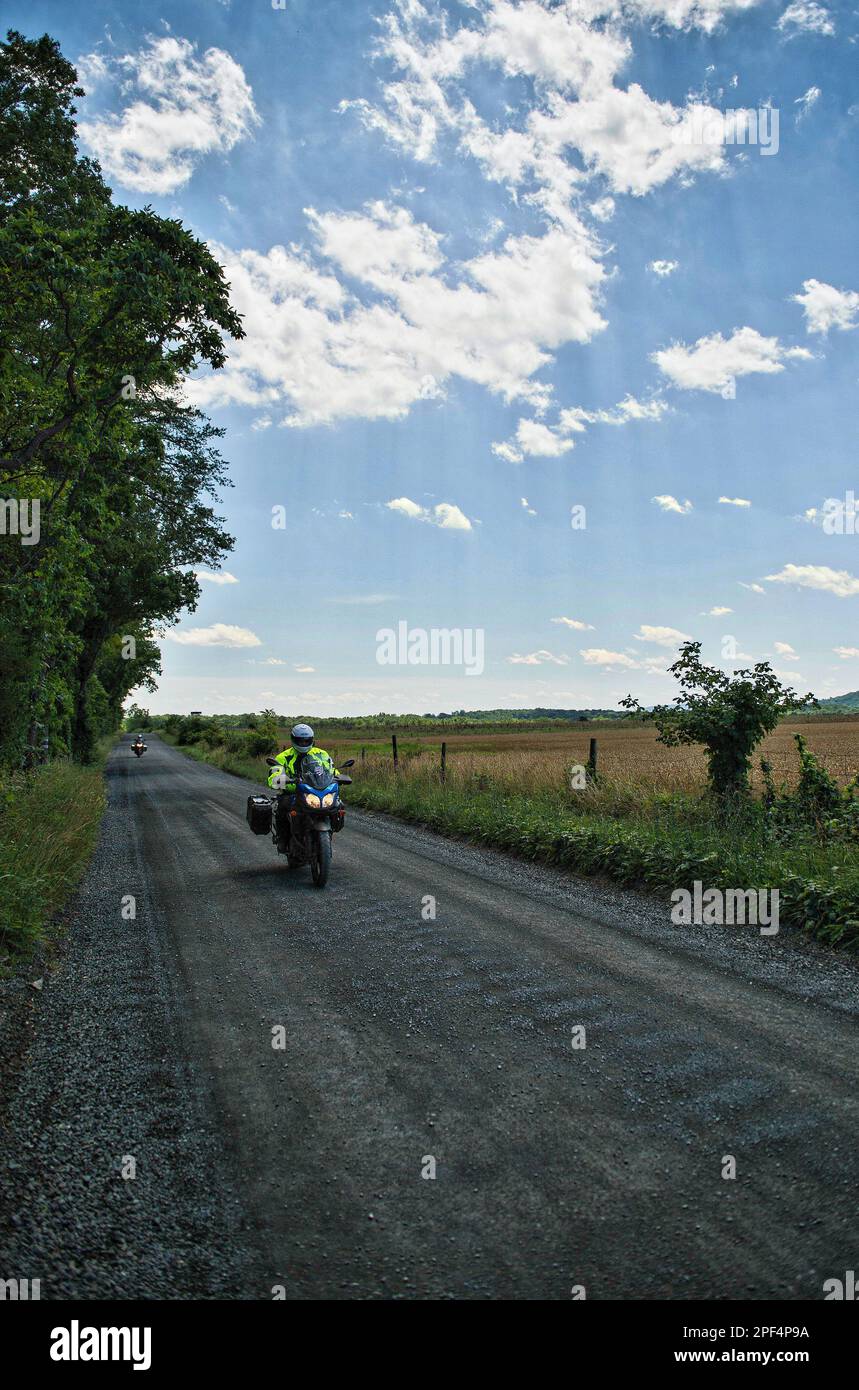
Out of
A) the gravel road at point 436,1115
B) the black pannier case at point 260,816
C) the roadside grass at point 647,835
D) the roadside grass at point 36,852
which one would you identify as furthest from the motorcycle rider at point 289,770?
the roadside grass at point 647,835

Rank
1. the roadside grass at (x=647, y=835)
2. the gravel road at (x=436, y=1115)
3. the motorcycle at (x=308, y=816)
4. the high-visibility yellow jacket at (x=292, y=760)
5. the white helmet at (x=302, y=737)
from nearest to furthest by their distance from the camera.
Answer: the gravel road at (x=436, y=1115), the roadside grass at (x=647, y=835), the motorcycle at (x=308, y=816), the white helmet at (x=302, y=737), the high-visibility yellow jacket at (x=292, y=760)

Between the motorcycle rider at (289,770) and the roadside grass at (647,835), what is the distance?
10.8ft

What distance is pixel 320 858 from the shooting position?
8695mm

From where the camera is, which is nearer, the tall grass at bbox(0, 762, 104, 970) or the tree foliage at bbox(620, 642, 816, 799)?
the tall grass at bbox(0, 762, 104, 970)

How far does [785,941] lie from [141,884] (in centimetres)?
709

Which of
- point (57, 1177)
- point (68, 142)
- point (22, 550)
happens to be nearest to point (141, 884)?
point (22, 550)

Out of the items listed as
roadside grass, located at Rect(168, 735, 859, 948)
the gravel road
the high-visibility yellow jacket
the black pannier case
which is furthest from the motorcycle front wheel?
roadside grass, located at Rect(168, 735, 859, 948)

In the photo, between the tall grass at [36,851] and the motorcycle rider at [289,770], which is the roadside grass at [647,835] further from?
the tall grass at [36,851]

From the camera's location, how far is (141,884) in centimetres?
905

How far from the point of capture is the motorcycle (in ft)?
28.8

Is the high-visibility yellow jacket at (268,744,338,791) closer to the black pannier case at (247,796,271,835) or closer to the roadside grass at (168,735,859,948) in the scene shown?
the black pannier case at (247,796,271,835)

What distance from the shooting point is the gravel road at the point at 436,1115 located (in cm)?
258

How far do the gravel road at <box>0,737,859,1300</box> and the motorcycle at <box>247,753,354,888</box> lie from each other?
1.92 m

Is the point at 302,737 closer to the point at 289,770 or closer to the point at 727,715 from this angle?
the point at 289,770
